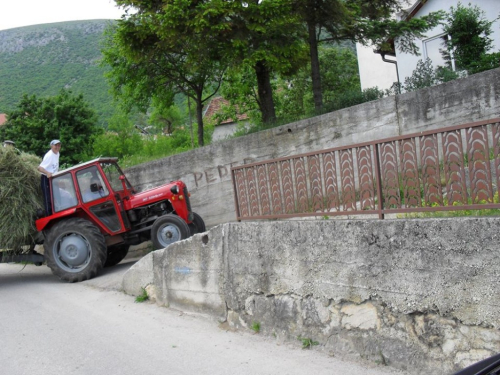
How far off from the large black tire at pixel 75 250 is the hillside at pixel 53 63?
153ft

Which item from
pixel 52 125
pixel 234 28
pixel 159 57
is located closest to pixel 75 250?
pixel 234 28

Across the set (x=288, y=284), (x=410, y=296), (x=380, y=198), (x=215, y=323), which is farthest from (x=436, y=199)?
(x=215, y=323)

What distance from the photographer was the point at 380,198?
5.15 meters

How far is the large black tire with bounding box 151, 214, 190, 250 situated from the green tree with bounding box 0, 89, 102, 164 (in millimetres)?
15575

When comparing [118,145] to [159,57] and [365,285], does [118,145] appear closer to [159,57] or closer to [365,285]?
[159,57]

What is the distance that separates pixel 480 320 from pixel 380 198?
4.92 feet

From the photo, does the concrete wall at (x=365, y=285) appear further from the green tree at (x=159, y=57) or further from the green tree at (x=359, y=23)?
the green tree at (x=159, y=57)

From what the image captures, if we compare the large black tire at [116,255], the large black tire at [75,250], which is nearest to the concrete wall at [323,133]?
the large black tire at [116,255]

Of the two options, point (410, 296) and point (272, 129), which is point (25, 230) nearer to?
point (272, 129)

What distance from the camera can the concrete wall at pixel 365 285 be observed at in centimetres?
421

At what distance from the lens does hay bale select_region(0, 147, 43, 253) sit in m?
10.2

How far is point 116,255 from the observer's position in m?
11.9

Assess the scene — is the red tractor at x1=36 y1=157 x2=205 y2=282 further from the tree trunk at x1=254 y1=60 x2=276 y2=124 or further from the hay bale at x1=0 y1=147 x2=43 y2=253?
the tree trunk at x1=254 y1=60 x2=276 y2=124

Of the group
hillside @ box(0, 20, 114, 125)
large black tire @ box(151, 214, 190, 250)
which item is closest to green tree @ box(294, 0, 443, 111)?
large black tire @ box(151, 214, 190, 250)
